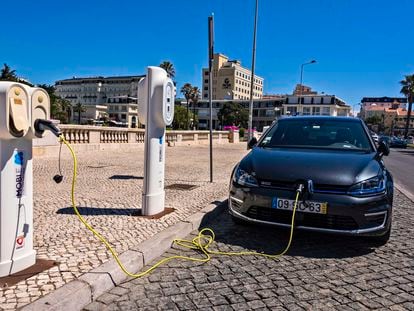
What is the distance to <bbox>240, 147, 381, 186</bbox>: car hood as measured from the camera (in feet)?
12.9

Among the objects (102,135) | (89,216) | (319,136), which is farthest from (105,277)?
(102,135)

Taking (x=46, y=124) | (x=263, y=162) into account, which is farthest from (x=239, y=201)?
(x=46, y=124)

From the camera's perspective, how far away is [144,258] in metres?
3.61

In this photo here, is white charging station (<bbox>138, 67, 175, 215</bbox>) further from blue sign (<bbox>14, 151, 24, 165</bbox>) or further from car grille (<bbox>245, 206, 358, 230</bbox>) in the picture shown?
blue sign (<bbox>14, 151, 24, 165</bbox>)

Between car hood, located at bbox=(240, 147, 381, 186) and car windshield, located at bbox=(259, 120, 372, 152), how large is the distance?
482 mm

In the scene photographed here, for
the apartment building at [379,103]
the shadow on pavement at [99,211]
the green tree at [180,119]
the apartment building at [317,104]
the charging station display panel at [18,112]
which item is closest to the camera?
the charging station display panel at [18,112]

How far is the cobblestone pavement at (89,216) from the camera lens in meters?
2.97

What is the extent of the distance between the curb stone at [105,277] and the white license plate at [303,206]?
129 centimetres

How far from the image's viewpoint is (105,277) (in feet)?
10.0

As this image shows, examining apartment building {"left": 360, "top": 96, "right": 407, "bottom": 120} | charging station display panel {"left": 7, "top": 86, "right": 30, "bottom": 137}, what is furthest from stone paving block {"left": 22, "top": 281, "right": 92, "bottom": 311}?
apartment building {"left": 360, "top": 96, "right": 407, "bottom": 120}

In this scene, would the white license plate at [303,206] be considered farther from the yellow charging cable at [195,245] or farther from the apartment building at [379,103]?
the apartment building at [379,103]

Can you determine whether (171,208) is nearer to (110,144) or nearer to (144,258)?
(144,258)

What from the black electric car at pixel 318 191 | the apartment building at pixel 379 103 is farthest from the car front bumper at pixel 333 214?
the apartment building at pixel 379 103

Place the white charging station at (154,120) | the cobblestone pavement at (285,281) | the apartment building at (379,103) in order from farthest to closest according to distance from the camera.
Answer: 1. the apartment building at (379,103)
2. the white charging station at (154,120)
3. the cobblestone pavement at (285,281)
